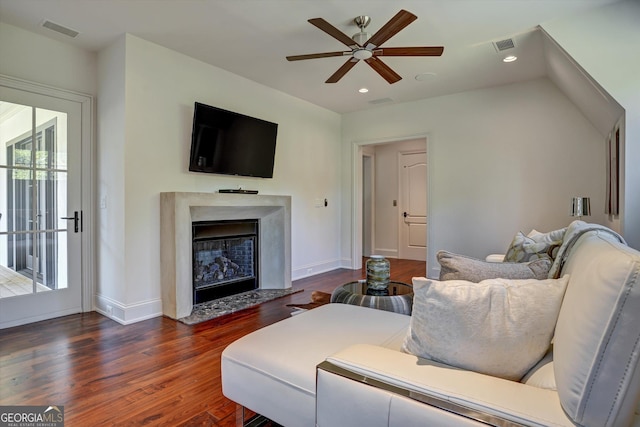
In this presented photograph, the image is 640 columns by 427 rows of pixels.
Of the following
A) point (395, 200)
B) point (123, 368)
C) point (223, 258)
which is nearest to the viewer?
point (123, 368)

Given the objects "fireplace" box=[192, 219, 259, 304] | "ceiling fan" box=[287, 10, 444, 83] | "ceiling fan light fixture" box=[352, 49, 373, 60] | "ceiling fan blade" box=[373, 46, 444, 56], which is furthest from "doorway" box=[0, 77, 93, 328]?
"ceiling fan blade" box=[373, 46, 444, 56]

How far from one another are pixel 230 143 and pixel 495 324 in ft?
11.8

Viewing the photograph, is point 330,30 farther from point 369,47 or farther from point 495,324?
point 495,324

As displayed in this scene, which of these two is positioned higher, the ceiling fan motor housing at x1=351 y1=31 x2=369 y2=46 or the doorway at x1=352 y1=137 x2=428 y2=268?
the ceiling fan motor housing at x1=351 y1=31 x2=369 y2=46

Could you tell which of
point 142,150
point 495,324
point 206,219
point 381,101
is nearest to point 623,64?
point 495,324

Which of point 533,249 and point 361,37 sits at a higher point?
point 361,37

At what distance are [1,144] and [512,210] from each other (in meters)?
5.59

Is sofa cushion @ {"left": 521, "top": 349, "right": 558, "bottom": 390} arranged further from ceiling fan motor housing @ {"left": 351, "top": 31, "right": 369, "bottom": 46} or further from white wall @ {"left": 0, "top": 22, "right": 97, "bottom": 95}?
white wall @ {"left": 0, "top": 22, "right": 97, "bottom": 95}

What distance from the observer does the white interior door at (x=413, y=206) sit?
7.09 meters

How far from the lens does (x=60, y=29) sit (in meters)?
3.14

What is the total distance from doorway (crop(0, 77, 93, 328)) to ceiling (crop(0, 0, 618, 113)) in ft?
2.28

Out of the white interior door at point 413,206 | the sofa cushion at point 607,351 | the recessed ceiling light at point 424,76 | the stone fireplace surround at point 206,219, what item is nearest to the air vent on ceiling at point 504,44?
the recessed ceiling light at point 424,76

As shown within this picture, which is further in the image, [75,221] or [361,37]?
[75,221]

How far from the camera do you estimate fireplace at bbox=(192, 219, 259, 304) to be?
3875 mm
